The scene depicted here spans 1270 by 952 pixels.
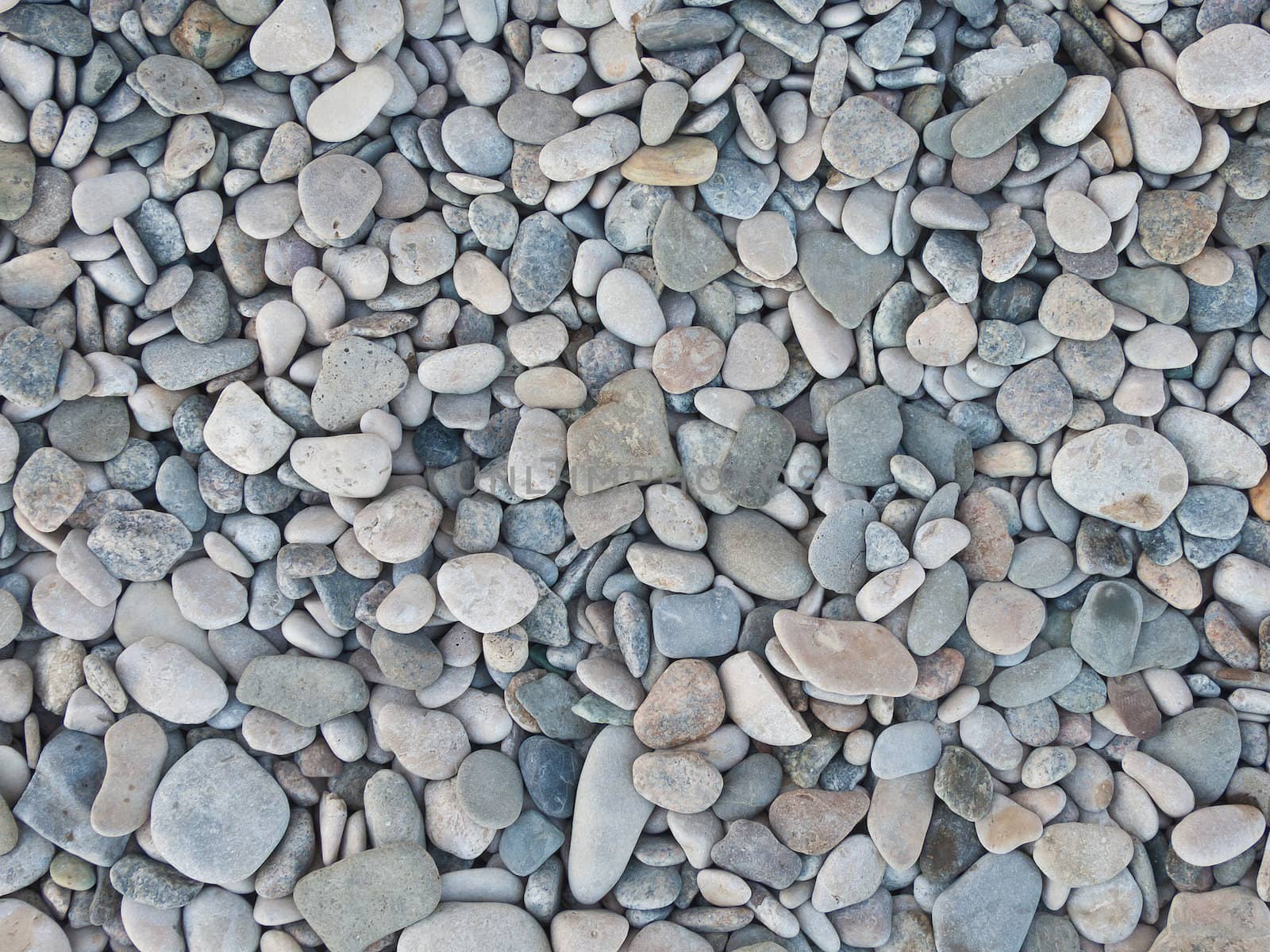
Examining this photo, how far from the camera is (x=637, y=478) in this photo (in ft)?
4.64

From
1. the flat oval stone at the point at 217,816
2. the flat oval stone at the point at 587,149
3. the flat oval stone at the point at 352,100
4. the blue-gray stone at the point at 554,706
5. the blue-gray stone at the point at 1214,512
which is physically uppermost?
the flat oval stone at the point at 352,100

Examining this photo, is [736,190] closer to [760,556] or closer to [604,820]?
[760,556]

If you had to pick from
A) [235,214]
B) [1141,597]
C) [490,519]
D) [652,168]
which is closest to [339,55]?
[235,214]

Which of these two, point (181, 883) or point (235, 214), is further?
point (235, 214)

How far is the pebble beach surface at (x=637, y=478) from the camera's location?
4.42 feet

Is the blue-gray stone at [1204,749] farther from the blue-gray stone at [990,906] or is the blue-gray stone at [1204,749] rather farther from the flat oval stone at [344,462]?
the flat oval stone at [344,462]

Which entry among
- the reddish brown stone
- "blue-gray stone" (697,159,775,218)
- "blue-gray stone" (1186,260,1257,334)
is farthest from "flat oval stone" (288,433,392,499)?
"blue-gray stone" (1186,260,1257,334)

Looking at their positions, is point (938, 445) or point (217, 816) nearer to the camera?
point (217, 816)

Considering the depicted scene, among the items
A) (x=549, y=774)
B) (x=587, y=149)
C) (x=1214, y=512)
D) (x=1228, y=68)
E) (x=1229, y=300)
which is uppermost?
(x=1228, y=68)

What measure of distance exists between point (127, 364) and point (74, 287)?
5.8 inches

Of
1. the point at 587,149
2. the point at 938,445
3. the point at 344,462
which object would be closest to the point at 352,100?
the point at 587,149

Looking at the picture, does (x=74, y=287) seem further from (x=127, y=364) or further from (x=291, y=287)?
(x=291, y=287)

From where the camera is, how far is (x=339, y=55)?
1415 millimetres

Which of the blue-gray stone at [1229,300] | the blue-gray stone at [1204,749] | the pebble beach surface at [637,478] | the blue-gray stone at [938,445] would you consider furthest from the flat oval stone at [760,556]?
the blue-gray stone at [1229,300]
